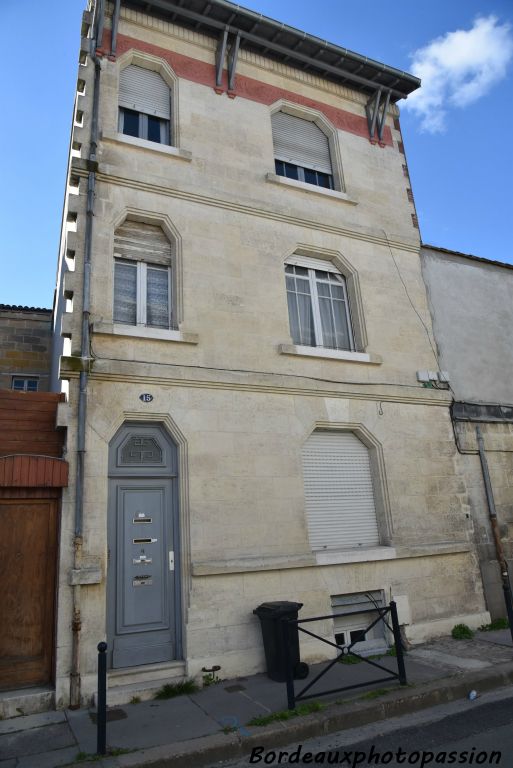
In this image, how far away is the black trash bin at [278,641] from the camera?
5.98 metres

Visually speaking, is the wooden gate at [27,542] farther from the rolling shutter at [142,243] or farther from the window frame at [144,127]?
the window frame at [144,127]

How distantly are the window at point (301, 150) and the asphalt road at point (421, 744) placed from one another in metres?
8.26

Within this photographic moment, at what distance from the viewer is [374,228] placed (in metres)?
9.49

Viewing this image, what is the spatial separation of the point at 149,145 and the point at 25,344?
7.39 metres

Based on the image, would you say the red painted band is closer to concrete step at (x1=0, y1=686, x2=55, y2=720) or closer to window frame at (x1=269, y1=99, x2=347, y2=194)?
window frame at (x1=269, y1=99, x2=347, y2=194)

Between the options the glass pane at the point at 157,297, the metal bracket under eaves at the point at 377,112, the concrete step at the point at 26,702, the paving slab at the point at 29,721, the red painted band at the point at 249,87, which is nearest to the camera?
the paving slab at the point at 29,721

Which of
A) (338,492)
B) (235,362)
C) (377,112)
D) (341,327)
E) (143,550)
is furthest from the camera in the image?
(377,112)

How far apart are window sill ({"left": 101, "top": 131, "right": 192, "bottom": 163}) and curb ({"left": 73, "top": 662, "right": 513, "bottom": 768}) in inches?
299

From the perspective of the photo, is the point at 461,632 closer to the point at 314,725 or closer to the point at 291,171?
the point at 314,725

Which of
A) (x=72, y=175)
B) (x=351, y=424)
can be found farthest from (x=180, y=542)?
(x=72, y=175)

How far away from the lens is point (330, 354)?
8.16 meters

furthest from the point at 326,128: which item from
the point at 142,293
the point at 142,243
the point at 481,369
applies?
the point at 481,369

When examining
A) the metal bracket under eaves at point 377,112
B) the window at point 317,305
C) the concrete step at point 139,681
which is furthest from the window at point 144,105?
the concrete step at point 139,681

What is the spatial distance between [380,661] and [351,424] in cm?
322
